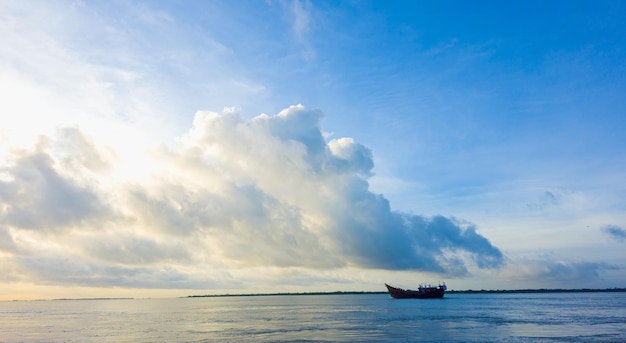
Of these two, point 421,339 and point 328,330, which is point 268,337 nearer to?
point 328,330

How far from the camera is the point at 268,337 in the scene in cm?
7188

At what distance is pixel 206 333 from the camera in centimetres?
8100

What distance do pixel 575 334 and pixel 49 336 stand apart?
290ft

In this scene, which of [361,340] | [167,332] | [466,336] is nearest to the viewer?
[361,340]

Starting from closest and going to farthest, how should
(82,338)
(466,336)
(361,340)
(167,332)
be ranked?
(361,340)
(466,336)
(82,338)
(167,332)

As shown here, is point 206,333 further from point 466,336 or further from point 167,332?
point 466,336

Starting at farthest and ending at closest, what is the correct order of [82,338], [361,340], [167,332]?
1. [167,332]
2. [82,338]
3. [361,340]

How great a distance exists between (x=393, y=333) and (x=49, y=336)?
6036 cm

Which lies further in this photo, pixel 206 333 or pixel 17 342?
pixel 206 333

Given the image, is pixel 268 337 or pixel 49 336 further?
pixel 49 336

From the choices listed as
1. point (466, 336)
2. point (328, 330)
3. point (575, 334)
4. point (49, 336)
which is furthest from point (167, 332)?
point (575, 334)

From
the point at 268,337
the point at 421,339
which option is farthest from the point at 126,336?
the point at 421,339

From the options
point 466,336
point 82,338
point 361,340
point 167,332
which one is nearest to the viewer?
point 361,340

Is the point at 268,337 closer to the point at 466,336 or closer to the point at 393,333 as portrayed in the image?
the point at 393,333
